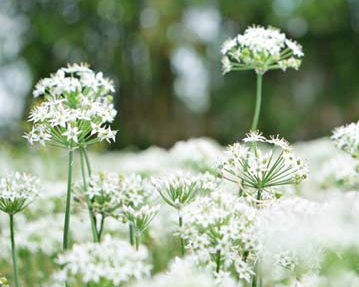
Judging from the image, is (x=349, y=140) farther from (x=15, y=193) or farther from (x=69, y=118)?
(x=15, y=193)

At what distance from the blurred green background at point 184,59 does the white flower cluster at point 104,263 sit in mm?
17801

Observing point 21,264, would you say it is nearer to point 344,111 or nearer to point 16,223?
point 16,223

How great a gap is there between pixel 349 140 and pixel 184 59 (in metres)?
18.7

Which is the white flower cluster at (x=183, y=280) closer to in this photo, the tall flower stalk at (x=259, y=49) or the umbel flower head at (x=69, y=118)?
the umbel flower head at (x=69, y=118)

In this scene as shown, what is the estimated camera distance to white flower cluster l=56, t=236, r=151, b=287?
66.1 inches

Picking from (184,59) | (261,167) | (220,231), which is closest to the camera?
(220,231)

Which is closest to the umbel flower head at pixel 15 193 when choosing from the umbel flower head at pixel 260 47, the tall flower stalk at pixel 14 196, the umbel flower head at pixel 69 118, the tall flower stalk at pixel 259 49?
the tall flower stalk at pixel 14 196

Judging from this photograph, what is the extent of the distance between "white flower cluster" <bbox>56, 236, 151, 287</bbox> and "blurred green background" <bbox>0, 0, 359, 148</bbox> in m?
17.8

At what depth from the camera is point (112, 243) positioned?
1786 millimetres

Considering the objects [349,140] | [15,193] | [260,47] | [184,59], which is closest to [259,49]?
[260,47]

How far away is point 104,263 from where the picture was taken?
5.65 ft

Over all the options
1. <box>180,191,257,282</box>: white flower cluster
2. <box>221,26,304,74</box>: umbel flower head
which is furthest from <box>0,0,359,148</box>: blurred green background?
<box>180,191,257,282</box>: white flower cluster

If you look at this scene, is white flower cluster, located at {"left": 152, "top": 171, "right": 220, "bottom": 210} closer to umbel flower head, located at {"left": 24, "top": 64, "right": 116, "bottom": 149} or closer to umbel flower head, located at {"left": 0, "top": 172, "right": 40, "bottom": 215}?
umbel flower head, located at {"left": 24, "top": 64, "right": 116, "bottom": 149}

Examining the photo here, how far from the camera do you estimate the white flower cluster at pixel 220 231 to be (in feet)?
6.28
